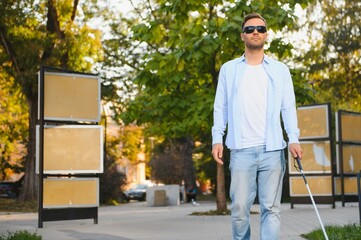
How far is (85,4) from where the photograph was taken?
32.8 meters

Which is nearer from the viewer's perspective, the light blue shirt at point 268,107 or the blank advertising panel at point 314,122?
the light blue shirt at point 268,107

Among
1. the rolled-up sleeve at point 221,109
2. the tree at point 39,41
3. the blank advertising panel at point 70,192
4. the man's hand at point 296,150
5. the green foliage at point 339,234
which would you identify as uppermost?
the tree at point 39,41

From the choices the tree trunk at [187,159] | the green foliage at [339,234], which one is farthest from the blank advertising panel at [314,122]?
the tree trunk at [187,159]

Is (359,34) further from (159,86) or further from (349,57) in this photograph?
(159,86)

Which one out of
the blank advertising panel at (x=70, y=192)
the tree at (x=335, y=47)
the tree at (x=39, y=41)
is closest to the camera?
the blank advertising panel at (x=70, y=192)

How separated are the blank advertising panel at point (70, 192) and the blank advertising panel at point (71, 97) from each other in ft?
4.39

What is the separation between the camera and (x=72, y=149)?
14969 mm

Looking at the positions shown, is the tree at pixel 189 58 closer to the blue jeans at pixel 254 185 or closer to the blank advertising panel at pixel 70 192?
the blank advertising panel at pixel 70 192

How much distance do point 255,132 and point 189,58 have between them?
9.91 m

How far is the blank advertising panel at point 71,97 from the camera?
48.4 feet

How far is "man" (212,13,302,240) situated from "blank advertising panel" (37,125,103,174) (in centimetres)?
892

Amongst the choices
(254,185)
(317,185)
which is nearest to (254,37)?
(254,185)

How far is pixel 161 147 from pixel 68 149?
126 ft

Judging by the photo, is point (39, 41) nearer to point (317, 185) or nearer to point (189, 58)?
point (317, 185)
